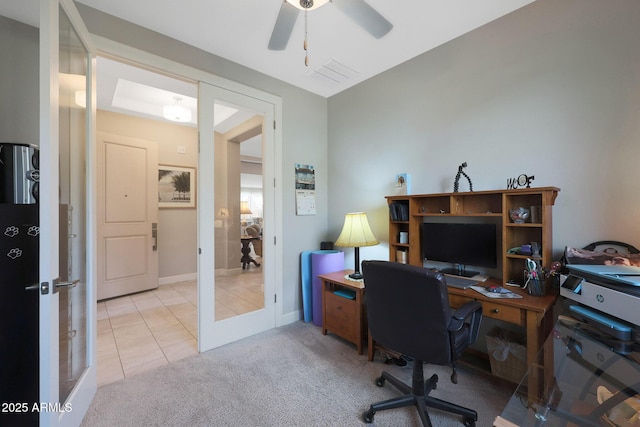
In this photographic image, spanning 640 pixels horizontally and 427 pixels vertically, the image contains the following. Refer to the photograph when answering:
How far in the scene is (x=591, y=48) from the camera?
1.74 meters

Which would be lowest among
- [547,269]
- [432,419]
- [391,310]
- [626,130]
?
[432,419]

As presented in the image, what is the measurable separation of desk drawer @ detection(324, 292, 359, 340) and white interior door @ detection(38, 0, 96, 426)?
1.88 m

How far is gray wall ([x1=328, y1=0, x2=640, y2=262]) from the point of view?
1.66 metres

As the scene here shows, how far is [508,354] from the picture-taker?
1.89 meters

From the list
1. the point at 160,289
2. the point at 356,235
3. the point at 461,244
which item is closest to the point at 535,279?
the point at 461,244

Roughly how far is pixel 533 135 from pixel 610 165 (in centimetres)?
48

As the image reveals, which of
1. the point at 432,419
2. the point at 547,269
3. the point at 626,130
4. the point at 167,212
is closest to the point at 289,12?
the point at 626,130

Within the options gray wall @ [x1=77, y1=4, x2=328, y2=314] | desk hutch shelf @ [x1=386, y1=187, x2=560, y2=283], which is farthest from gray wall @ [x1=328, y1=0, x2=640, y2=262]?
gray wall @ [x1=77, y1=4, x2=328, y2=314]

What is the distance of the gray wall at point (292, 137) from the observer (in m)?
2.40

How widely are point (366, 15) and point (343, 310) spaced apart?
2.35 meters

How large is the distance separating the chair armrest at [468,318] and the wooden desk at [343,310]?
914 millimetres

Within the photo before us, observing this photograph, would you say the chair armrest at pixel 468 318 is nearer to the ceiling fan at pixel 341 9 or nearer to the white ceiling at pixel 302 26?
Result: the ceiling fan at pixel 341 9

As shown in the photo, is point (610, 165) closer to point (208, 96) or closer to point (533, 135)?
point (533, 135)

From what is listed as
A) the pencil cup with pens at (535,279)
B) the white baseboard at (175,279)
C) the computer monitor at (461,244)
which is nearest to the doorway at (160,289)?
the white baseboard at (175,279)
